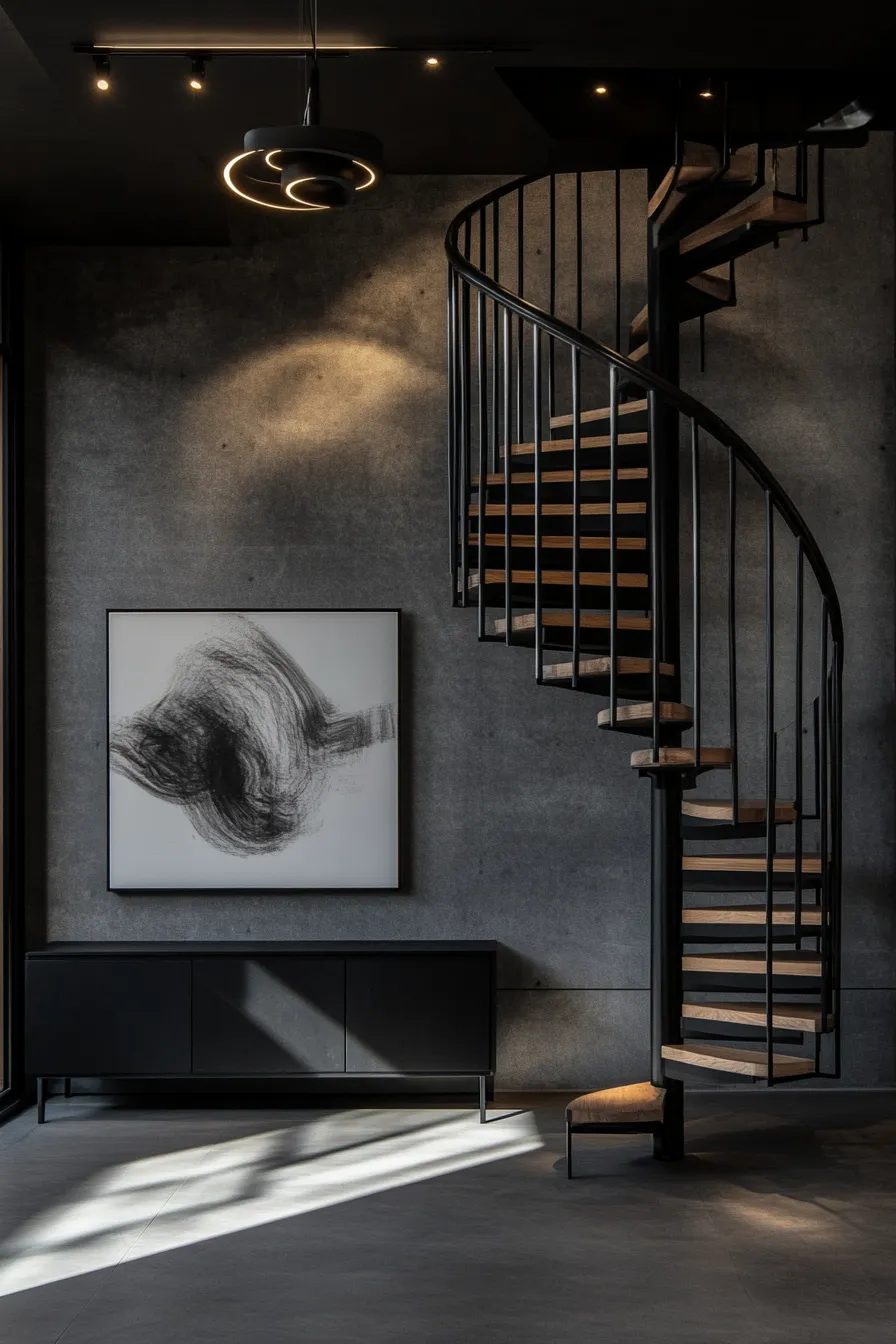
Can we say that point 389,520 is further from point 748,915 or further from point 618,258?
point 748,915

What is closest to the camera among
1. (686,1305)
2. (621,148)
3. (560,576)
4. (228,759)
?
(686,1305)

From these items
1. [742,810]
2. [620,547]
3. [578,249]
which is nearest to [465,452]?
[620,547]

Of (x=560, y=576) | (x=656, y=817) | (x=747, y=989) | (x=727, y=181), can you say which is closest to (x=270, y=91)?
(x=727, y=181)

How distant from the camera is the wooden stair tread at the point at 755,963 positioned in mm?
4602

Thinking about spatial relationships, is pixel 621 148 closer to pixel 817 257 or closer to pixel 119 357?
pixel 817 257

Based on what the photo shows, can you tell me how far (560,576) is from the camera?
468cm

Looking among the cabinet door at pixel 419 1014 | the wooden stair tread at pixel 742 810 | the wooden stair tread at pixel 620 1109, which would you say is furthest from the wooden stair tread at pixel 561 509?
the wooden stair tread at pixel 620 1109

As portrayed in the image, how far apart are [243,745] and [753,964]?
8.22ft

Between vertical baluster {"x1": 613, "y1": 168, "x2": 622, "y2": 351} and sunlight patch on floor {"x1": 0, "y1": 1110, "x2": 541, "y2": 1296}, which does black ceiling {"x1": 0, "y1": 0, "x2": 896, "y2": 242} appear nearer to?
vertical baluster {"x1": 613, "y1": 168, "x2": 622, "y2": 351}

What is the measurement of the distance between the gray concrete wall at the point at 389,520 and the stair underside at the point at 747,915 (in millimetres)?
917

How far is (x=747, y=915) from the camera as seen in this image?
4.77 meters

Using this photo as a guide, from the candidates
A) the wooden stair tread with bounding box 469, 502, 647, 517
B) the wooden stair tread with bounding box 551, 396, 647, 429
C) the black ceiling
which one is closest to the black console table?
the wooden stair tread with bounding box 469, 502, 647, 517

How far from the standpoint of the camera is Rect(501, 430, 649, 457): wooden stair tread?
4766mm

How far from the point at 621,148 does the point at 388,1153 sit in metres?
4.23
